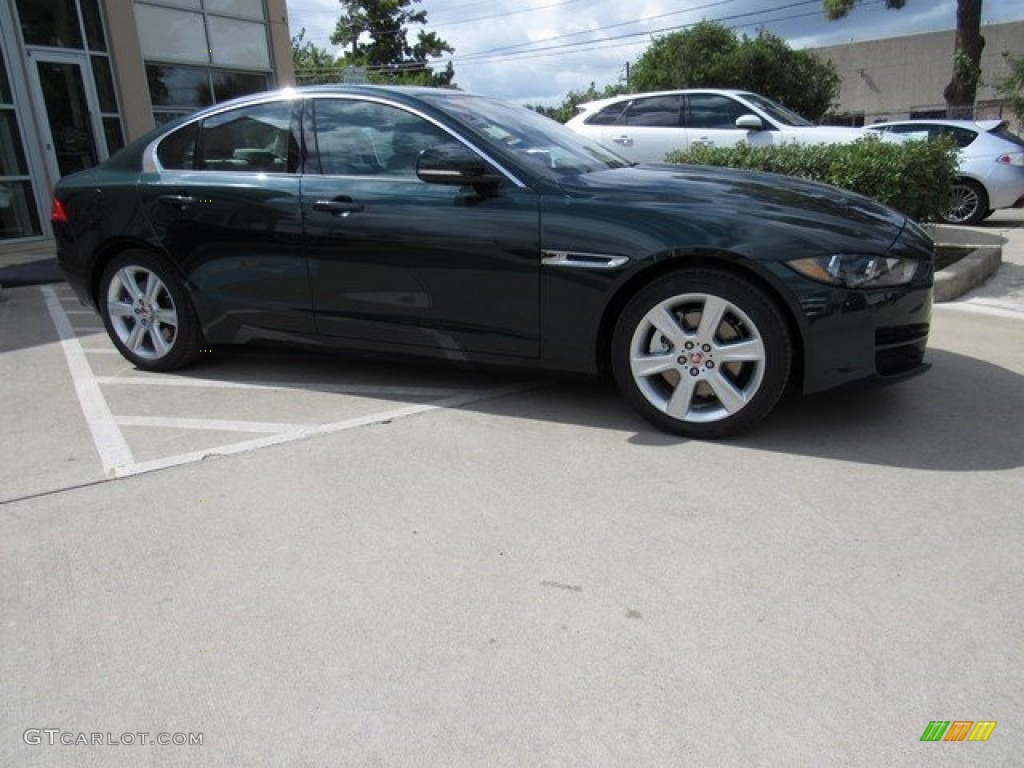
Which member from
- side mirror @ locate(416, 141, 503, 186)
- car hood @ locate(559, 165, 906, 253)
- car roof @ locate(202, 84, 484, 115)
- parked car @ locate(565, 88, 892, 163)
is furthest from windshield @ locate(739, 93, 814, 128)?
side mirror @ locate(416, 141, 503, 186)

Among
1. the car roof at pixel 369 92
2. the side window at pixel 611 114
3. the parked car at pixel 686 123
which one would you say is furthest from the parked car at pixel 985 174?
the car roof at pixel 369 92

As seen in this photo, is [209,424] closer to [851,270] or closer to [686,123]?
[851,270]

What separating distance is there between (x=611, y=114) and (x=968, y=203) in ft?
16.8

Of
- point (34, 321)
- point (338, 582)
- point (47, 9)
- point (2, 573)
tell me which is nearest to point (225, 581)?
point (338, 582)

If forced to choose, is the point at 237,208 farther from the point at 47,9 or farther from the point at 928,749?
the point at 47,9

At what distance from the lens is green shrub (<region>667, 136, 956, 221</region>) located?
22.3 ft

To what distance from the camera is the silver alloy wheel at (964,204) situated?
10812 mm

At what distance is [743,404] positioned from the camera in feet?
11.4

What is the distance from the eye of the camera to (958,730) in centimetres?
191

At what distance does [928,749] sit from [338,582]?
171cm

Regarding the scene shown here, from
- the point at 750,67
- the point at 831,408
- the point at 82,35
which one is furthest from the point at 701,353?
the point at 750,67

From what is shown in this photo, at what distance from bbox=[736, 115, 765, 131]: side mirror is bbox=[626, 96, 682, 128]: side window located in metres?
0.96

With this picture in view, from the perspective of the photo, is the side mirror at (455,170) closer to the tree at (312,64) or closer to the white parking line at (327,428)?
the white parking line at (327,428)

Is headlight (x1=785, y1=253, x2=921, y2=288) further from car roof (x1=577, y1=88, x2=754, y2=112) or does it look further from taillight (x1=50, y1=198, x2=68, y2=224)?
car roof (x1=577, y1=88, x2=754, y2=112)
